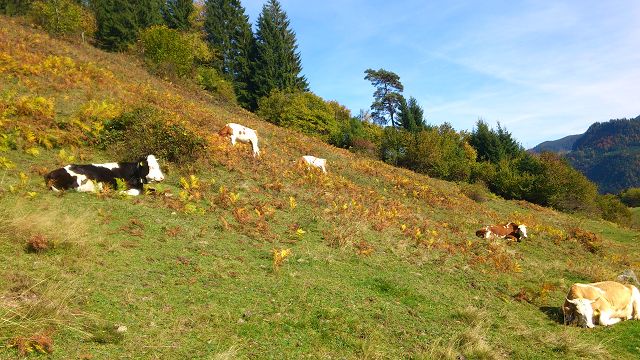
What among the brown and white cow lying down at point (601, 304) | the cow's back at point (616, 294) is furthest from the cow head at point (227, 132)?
the cow's back at point (616, 294)

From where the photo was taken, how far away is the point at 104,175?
34.6 feet

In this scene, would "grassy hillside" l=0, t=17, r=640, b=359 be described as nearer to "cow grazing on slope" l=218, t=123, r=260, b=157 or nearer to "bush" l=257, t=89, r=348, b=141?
"cow grazing on slope" l=218, t=123, r=260, b=157

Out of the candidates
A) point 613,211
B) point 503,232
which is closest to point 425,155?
point 503,232

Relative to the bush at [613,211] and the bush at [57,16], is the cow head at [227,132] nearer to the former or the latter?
the bush at [57,16]

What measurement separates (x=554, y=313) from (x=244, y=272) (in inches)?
263

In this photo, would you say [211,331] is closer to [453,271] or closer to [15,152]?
[453,271]

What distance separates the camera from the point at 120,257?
22.9ft

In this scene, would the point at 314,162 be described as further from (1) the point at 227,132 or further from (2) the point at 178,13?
(2) the point at 178,13

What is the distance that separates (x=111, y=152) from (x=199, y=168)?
2.81m

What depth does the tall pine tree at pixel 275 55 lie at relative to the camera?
5091cm

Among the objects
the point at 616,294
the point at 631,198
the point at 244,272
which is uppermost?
the point at 244,272

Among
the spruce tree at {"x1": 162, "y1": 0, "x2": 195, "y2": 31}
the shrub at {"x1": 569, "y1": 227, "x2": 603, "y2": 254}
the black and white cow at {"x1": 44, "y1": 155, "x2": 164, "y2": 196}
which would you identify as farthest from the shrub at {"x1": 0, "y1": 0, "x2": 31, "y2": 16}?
the shrub at {"x1": 569, "y1": 227, "x2": 603, "y2": 254}

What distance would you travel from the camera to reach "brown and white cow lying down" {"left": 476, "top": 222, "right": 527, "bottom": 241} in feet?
53.0

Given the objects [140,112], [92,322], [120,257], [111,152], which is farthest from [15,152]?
[92,322]
